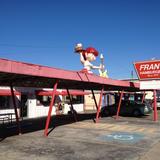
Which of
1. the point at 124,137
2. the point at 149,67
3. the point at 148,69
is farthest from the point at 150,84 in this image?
the point at 124,137

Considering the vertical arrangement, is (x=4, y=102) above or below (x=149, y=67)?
below

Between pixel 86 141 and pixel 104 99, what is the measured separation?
3011 centimetres

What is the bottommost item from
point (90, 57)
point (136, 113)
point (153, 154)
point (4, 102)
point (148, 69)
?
point (153, 154)

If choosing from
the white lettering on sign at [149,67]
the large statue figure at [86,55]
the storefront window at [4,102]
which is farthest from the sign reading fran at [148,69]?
the storefront window at [4,102]

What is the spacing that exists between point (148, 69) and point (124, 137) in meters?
11.4

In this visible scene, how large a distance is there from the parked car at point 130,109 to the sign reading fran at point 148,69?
16.7ft

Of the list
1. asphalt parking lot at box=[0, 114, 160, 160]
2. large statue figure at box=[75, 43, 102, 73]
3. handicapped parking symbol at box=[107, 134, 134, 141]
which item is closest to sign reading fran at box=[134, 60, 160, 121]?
large statue figure at box=[75, 43, 102, 73]

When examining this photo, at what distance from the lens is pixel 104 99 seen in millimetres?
43750

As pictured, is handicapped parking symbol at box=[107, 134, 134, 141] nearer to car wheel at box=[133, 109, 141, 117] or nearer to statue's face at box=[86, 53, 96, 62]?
statue's face at box=[86, 53, 96, 62]

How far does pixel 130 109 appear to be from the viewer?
30281mm

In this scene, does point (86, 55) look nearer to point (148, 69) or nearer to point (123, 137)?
point (148, 69)

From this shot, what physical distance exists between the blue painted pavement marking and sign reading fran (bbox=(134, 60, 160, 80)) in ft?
32.4

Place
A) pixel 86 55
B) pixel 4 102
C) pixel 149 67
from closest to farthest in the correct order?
pixel 149 67, pixel 4 102, pixel 86 55

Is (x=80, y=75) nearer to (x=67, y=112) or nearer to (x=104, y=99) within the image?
(x=67, y=112)
